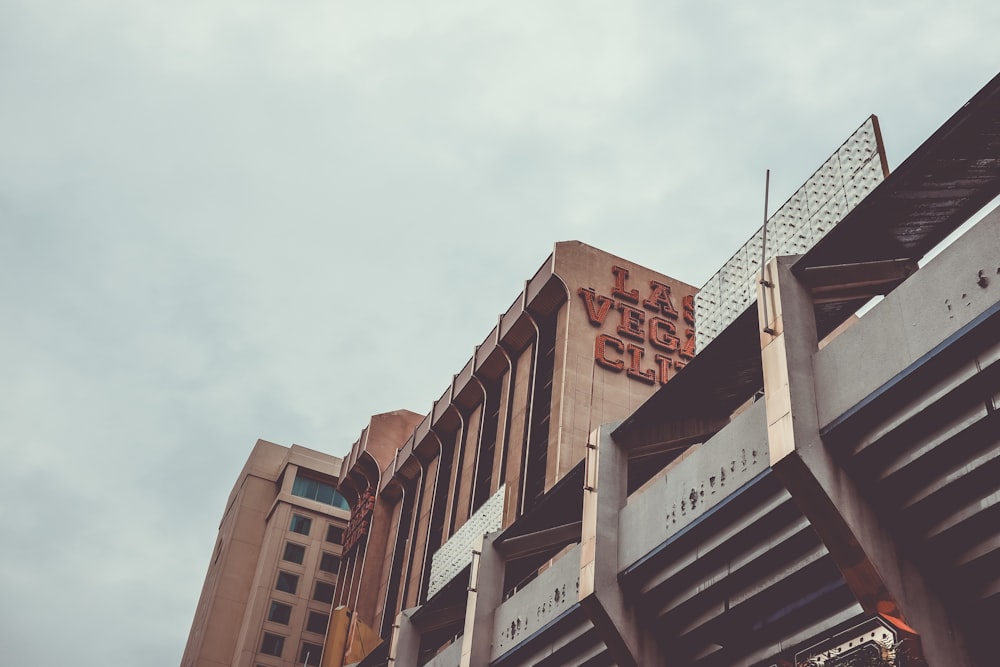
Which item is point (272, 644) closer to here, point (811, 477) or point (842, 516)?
point (811, 477)

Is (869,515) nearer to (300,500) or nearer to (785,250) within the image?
(785,250)

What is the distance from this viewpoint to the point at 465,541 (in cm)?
3219

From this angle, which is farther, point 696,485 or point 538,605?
point 538,605

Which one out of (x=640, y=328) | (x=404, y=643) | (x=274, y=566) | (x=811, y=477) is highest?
(x=274, y=566)

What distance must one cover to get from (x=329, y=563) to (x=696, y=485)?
235 feet

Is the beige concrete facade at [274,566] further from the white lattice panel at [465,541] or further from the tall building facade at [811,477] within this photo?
the tall building facade at [811,477]

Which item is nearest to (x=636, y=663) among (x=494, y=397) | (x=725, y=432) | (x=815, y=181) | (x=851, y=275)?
(x=725, y=432)

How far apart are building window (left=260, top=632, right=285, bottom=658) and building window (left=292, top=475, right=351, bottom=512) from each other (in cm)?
1525

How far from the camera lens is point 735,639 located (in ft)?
56.7

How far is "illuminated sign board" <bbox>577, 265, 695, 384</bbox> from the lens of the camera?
41.5 metres

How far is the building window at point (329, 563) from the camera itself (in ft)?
276

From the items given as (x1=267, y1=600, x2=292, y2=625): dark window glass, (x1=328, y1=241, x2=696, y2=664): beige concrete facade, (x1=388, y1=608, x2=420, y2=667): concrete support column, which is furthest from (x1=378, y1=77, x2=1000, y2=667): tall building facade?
(x1=267, y1=600, x2=292, y2=625): dark window glass

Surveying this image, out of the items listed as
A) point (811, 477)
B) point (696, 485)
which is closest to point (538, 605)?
point (696, 485)

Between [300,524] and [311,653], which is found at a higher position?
[300,524]
